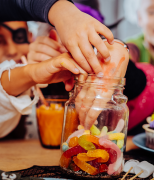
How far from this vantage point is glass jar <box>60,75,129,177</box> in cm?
38

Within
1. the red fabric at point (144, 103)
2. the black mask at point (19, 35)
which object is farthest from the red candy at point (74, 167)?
the black mask at point (19, 35)

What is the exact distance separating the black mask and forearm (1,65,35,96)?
0.54 meters

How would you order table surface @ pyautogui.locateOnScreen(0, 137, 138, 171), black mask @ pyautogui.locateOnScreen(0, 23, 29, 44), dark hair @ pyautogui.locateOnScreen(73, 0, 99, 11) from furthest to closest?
dark hair @ pyautogui.locateOnScreen(73, 0, 99, 11) → black mask @ pyautogui.locateOnScreen(0, 23, 29, 44) → table surface @ pyautogui.locateOnScreen(0, 137, 138, 171)

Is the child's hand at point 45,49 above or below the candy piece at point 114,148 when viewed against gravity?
above

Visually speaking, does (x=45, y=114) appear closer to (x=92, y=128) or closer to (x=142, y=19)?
(x=92, y=128)

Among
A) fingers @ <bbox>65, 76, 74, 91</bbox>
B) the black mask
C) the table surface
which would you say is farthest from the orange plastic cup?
the black mask

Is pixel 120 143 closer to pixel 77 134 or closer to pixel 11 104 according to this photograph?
pixel 77 134

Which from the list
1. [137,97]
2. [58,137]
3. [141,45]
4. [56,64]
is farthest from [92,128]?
[141,45]

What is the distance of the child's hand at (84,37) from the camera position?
0.41 meters

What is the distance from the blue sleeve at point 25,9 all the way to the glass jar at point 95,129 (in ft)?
0.82

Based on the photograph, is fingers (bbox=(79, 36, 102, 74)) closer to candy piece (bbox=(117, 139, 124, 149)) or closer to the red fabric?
candy piece (bbox=(117, 139, 124, 149))

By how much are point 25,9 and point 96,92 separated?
0.39m

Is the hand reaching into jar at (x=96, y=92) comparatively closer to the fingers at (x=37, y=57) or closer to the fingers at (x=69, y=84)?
the fingers at (x=69, y=84)

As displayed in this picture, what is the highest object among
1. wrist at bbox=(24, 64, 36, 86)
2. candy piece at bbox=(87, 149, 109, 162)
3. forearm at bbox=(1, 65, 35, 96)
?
wrist at bbox=(24, 64, 36, 86)
